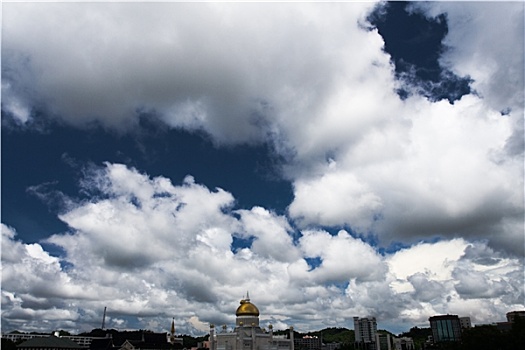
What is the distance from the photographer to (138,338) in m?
122

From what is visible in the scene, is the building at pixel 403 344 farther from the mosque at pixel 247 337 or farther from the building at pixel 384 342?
the mosque at pixel 247 337

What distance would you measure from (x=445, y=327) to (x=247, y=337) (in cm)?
14464

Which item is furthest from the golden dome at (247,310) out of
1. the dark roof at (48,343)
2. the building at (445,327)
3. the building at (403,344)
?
the building at (445,327)

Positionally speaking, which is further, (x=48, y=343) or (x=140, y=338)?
(x=140, y=338)

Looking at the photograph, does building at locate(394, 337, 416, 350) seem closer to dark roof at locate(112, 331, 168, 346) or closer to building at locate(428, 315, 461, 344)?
building at locate(428, 315, 461, 344)

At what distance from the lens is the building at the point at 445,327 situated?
19081 cm

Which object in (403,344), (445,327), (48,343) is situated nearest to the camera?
(48,343)

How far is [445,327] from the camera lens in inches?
7638

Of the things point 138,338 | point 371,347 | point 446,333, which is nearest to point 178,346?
point 138,338

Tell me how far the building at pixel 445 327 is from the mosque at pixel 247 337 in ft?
436

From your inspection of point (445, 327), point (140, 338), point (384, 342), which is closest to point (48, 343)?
point (140, 338)

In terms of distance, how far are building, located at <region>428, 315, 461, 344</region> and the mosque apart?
133m

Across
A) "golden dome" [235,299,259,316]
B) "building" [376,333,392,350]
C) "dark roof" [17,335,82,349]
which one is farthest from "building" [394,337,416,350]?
"dark roof" [17,335,82,349]

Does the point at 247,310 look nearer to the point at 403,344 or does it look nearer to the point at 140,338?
the point at 140,338
